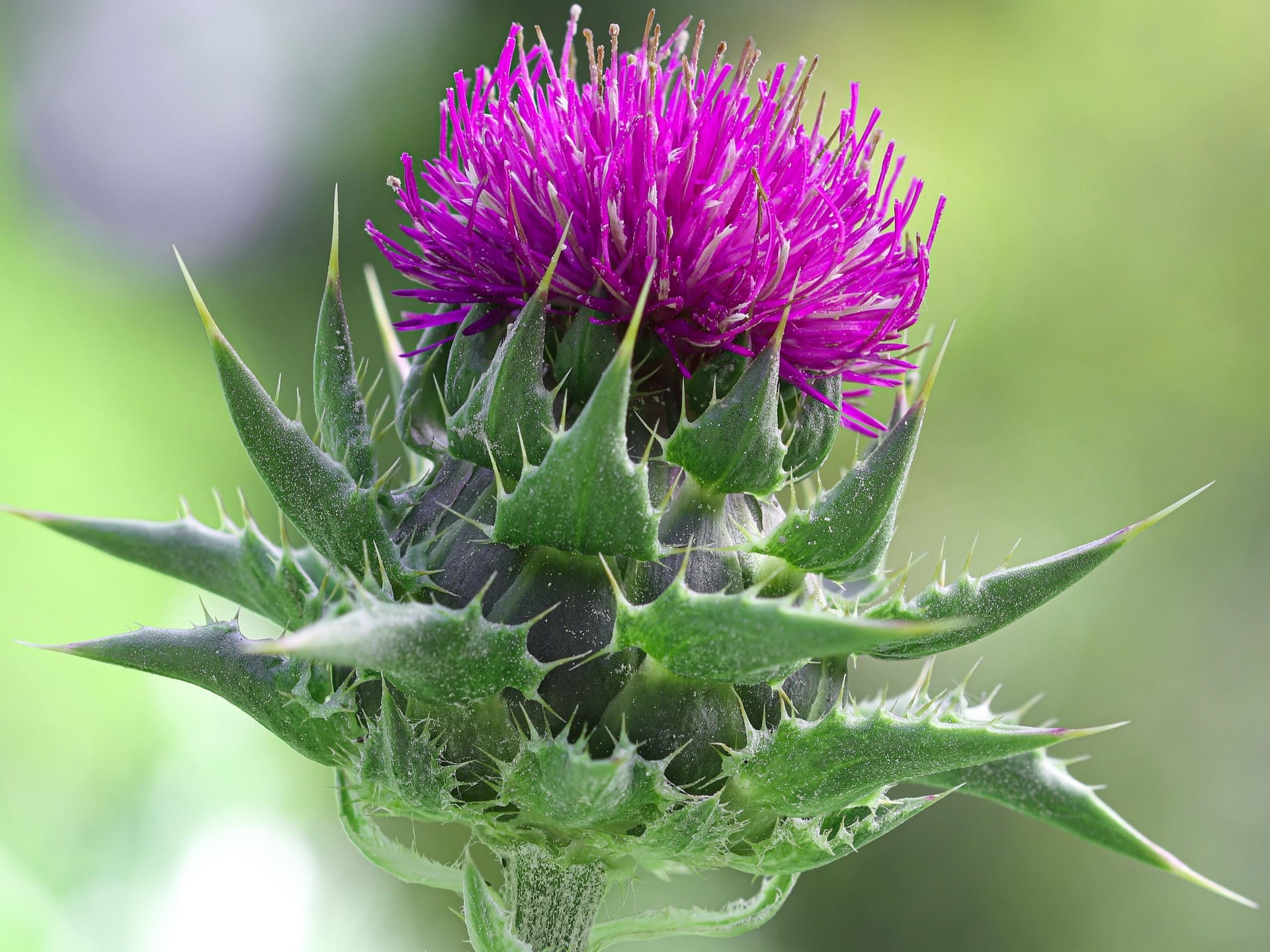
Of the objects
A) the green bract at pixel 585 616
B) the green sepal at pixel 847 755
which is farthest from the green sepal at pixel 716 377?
the green sepal at pixel 847 755

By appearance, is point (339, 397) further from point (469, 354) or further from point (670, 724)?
point (670, 724)

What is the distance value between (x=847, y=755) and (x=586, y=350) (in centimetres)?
60

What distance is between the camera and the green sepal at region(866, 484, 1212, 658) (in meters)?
1.48

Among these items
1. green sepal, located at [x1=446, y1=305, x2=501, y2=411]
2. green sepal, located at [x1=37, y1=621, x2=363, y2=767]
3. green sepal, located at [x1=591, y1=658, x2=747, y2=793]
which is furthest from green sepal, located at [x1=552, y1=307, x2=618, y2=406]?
green sepal, located at [x1=37, y1=621, x2=363, y2=767]

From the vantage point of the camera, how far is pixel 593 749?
1.39m

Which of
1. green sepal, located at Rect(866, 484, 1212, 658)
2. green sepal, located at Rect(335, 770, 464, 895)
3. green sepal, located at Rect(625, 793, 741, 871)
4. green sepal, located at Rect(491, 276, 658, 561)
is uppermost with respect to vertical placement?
green sepal, located at Rect(866, 484, 1212, 658)

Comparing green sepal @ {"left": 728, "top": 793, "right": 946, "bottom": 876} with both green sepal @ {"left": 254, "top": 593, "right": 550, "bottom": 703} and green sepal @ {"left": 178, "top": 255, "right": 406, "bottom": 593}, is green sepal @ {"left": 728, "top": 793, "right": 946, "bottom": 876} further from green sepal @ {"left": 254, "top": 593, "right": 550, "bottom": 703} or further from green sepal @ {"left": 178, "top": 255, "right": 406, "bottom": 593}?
green sepal @ {"left": 178, "top": 255, "right": 406, "bottom": 593}

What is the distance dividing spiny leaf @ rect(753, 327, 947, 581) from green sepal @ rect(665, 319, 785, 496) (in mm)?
89

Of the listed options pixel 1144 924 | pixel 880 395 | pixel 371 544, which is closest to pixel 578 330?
pixel 371 544

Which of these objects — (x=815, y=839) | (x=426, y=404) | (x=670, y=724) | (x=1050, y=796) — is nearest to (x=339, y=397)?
(x=426, y=404)

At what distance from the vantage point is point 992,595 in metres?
1.50

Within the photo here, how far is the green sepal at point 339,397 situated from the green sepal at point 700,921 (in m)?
0.75

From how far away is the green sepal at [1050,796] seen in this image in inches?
63.4

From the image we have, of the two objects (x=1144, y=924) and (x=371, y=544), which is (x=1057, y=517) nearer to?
(x=1144, y=924)
